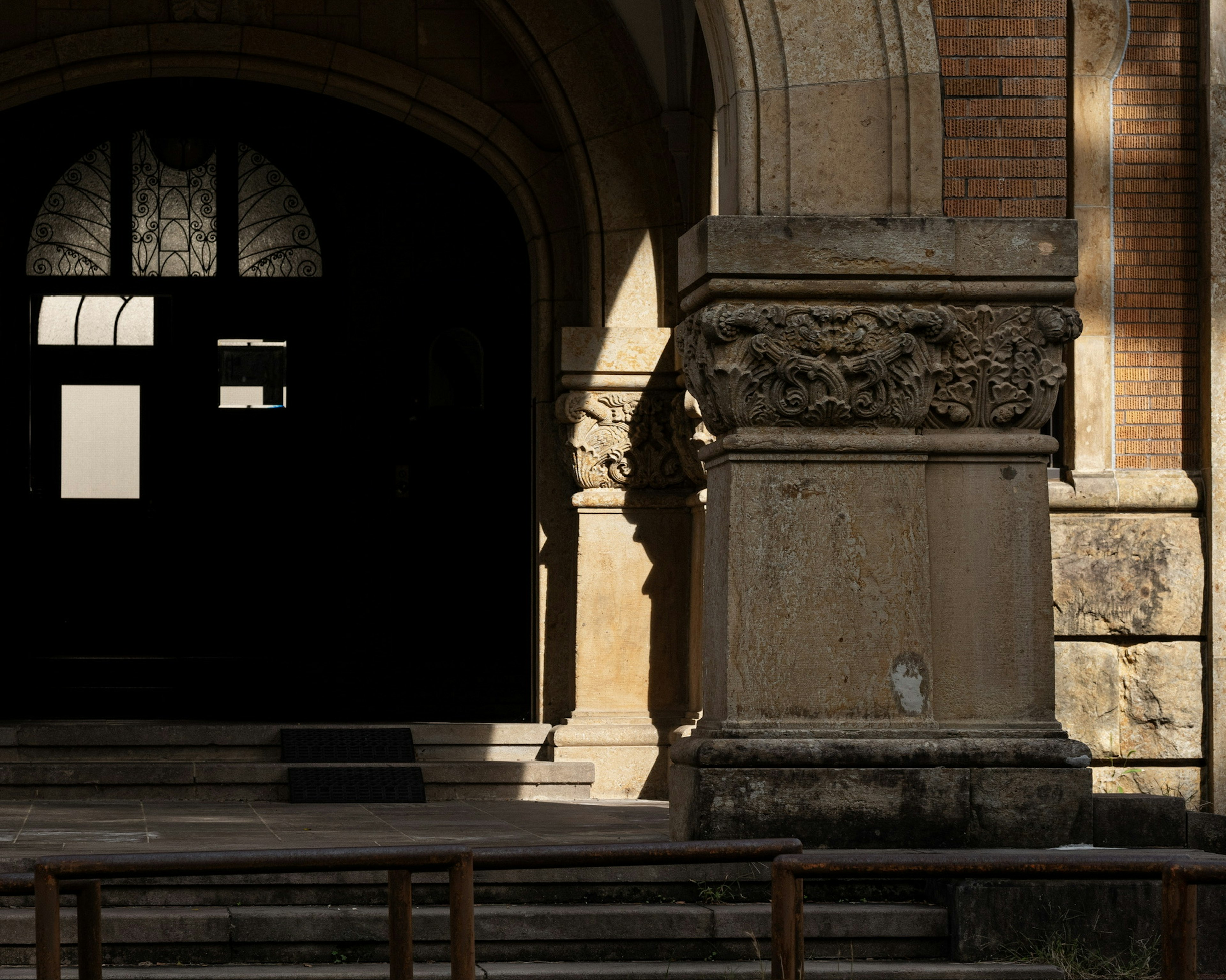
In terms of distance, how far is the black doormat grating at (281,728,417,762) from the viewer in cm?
1002

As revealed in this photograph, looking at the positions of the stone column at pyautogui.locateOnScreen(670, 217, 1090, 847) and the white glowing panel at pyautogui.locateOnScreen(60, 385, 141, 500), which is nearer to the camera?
the stone column at pyautogui.locateOnScreen(670, 217, 1090, 847)

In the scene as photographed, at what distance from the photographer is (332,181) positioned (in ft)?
36.3

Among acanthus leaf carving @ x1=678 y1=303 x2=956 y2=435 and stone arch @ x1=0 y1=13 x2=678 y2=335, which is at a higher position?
stone arch @ x1=0 y1=13 x2=678 y2=335

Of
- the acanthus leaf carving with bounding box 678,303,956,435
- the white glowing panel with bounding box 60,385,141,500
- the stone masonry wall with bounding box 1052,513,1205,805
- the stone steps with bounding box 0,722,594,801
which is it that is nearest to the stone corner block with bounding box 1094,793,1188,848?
the acanthus leaf carving with bounding box 678,303,956,435

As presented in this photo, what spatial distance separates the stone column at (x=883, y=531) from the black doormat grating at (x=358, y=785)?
10.1ft

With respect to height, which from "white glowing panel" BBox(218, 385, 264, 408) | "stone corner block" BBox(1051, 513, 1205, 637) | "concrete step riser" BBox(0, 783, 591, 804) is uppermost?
"white glowing panel" BBox(218, 385, 264, 408)

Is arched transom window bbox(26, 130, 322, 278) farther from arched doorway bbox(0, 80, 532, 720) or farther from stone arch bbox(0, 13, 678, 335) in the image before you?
stone arch bbox(0, 13, 678, 335)

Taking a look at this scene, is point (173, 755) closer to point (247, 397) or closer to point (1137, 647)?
point (247, 397)

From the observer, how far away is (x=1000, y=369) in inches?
264

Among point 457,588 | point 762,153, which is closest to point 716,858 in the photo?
point 762,153

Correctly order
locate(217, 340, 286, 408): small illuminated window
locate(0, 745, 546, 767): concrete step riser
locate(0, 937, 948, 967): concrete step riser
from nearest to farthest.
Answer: locate(0, 937, 948, 967): concrete step riser
locate(0, 745, 546, 767): concrete step riser
locate(217, 340, 286, 408): small illuminated window

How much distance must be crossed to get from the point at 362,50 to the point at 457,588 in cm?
320

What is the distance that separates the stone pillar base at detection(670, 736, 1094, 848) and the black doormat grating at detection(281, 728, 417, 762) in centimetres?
388

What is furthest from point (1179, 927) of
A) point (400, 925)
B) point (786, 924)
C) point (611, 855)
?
point (400, 925)
